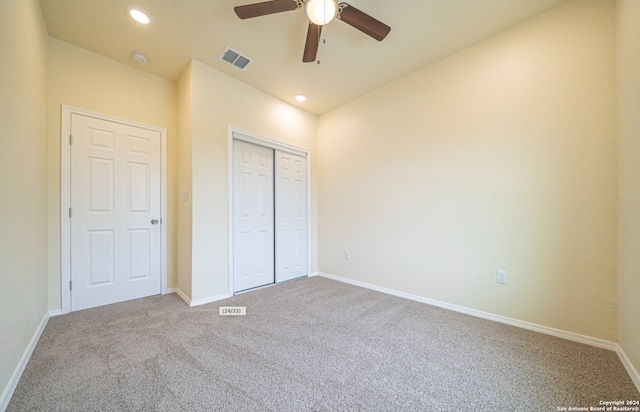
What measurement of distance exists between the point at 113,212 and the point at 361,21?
321 centimetres

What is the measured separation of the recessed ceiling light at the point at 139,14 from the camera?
78.2 inches

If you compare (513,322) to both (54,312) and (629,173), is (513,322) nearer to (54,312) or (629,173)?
(629,173)

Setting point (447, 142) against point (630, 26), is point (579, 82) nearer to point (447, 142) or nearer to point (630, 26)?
point (630, 26)

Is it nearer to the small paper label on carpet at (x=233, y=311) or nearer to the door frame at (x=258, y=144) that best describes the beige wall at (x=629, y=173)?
the small paper label on carpet at (x=233, y=311)

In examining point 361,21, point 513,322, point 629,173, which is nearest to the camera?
point 629,173

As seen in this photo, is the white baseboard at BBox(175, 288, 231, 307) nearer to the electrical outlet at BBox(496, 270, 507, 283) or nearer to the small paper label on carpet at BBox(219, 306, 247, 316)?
the small paper label on carpet at BBox(219, 306, 247, 316)

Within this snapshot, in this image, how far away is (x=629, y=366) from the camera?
4.79ft

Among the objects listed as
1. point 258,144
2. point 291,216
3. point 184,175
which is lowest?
point 291,216

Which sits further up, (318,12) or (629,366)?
(318,12)

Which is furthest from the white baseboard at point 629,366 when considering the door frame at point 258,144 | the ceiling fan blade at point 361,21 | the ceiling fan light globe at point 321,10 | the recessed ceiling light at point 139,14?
the recessed ceiling light at point 139,14

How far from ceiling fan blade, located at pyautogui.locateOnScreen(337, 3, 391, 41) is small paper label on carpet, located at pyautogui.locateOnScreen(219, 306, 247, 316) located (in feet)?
9.23

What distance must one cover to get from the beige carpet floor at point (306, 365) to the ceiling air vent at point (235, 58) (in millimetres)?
2787

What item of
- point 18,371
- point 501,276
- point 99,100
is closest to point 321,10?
point 99,100

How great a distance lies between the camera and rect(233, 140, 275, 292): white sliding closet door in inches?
119
